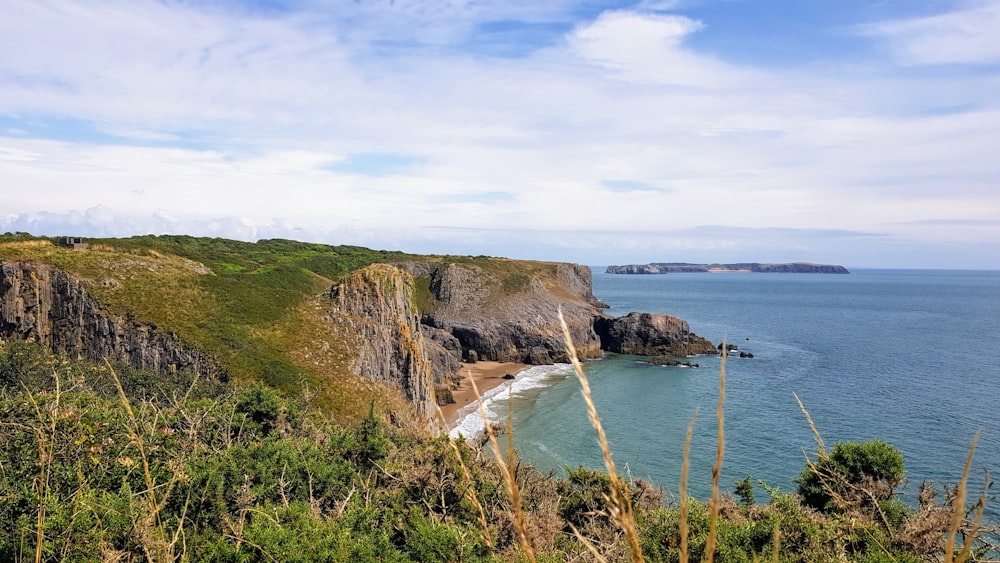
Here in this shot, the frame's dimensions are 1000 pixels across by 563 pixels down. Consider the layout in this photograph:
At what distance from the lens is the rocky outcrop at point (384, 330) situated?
43.2 meters

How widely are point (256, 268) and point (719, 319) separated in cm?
8944

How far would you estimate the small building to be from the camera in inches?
1817

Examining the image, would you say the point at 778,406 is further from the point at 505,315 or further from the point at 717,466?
the point at 717,466

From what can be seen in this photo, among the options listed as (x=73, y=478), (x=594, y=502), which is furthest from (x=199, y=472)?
(x=594, y=502)

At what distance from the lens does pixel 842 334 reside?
93.8 meters

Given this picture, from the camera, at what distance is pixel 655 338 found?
268 feet

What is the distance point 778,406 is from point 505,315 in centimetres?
4002

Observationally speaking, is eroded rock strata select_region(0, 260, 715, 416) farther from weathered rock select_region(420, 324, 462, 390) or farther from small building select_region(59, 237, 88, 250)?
small building select_region(59, 237, 88, 250)

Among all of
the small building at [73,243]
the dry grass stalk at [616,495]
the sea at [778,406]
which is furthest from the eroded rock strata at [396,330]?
the dry grass stalk at [616,495]

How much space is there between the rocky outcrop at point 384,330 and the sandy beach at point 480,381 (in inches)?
197

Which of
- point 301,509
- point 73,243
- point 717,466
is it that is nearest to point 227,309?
point 73,243

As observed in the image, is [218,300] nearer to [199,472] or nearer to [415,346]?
[415,346]

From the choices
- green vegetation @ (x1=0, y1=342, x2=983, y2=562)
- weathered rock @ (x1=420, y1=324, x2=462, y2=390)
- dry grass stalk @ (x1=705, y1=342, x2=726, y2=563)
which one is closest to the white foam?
weathered rock @ (x1=420, y1=324, x2=462, y2=390)

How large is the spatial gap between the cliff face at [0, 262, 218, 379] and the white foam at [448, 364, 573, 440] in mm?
19455
